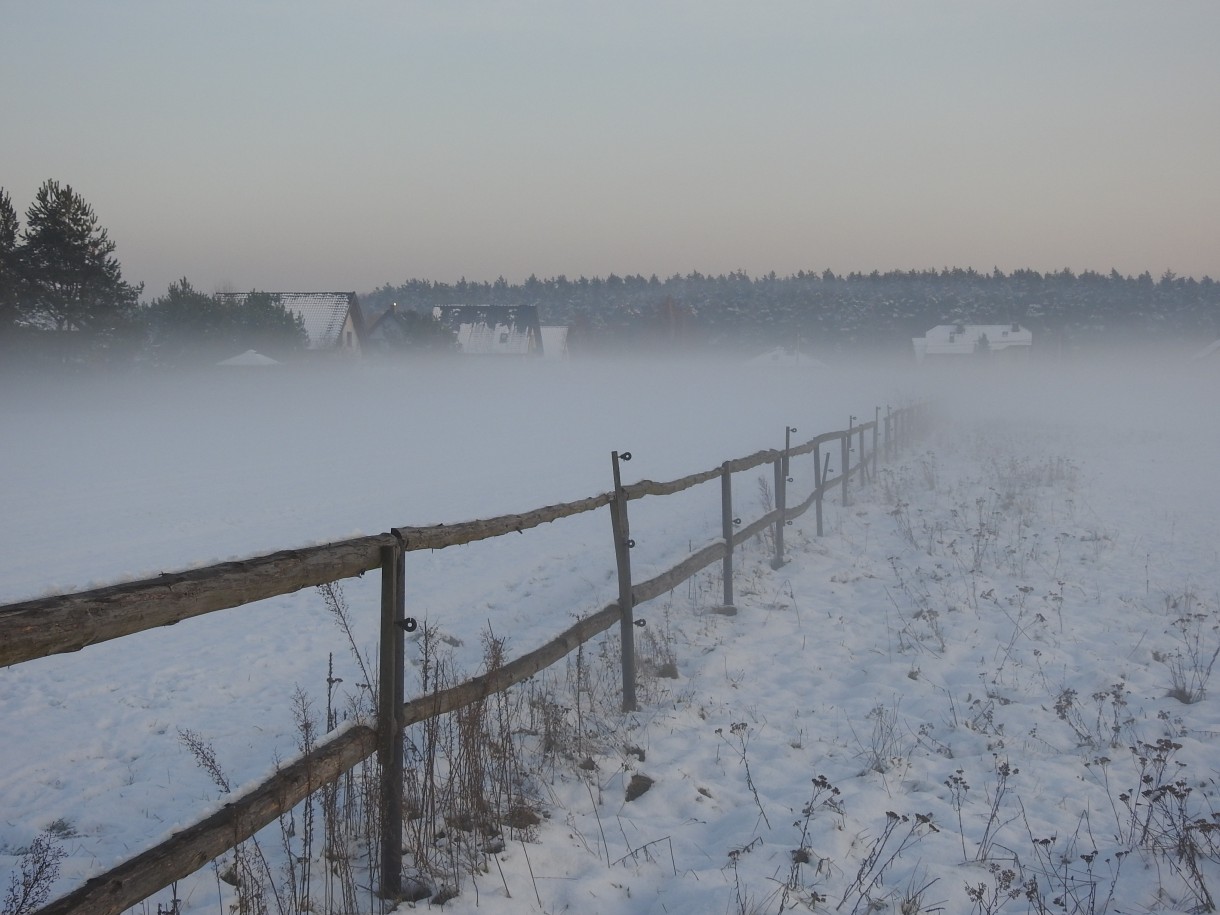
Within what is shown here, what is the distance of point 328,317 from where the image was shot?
53.1 meters

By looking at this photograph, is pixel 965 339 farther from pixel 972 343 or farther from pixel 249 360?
pixel 249 360

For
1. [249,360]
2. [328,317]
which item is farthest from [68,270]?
[328,317]

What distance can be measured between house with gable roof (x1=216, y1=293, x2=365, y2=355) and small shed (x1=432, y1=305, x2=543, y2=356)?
1120 centimetres

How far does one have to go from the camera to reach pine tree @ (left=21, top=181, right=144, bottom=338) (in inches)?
1252

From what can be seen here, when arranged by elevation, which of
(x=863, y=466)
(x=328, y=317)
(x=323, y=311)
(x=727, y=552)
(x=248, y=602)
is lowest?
(x=863, y=466)

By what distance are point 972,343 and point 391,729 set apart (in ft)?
317

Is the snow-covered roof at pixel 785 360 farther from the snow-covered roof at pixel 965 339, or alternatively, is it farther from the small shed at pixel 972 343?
the snow-covered roof at pixel 965 339

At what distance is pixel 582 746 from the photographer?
17.4ft

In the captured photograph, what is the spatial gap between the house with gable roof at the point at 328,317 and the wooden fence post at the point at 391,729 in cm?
4933

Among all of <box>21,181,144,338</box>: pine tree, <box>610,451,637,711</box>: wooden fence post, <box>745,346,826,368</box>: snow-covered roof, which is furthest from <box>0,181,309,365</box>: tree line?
<box>745,346,826,368</box>: snow-covered roof

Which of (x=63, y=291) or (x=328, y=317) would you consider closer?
(x=63, y=291)

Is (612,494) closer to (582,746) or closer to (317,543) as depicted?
(582,746)

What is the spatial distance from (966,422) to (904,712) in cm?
3355

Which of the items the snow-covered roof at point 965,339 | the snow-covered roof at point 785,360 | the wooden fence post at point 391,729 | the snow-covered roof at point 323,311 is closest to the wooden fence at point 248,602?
the wooden fence post at point 391,729
